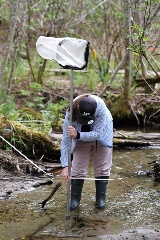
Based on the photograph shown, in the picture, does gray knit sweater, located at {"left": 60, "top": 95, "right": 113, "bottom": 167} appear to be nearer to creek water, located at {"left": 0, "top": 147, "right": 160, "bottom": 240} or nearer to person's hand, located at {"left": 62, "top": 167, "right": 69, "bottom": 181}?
person's hand, located at {"left": 62, "top": 167, "right": 69, "bottom": 181}

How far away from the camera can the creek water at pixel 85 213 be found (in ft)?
15.6

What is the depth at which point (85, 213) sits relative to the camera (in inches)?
214

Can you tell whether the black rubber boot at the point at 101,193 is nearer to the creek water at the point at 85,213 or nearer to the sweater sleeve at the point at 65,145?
the creek water at the point at 85,213

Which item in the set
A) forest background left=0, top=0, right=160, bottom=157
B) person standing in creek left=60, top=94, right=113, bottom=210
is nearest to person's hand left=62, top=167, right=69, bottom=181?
person standing in creek left=60, top=94, right=113, bottom=210

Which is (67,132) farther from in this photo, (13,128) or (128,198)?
(13,128)

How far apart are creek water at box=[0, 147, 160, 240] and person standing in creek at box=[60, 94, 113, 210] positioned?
27 centimetres

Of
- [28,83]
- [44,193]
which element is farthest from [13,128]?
[28,83]

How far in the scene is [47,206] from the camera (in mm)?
5672

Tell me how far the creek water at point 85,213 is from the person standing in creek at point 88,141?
0.88ft

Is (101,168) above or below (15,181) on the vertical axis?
above

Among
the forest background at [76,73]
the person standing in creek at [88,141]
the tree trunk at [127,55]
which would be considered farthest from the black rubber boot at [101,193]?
the tree trunk at [127,55]

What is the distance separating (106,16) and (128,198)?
9058mm

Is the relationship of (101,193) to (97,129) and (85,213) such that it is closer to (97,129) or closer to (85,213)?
(85,213)

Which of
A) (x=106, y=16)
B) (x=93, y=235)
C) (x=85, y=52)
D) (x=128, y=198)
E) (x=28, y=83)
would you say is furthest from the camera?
(x=106, y=16)
